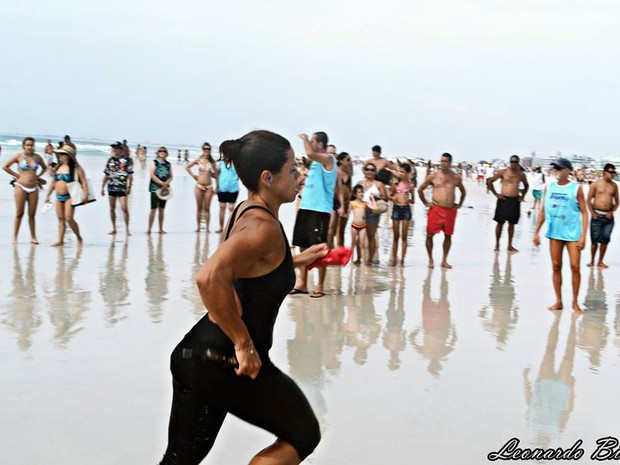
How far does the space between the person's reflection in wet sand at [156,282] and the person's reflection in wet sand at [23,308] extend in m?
1.12

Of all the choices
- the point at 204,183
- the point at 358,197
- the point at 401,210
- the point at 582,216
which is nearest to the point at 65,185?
the point at 204,183

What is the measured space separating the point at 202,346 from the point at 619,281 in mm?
9926

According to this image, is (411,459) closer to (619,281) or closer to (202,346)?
(202,346)

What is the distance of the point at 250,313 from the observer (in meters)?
3.09

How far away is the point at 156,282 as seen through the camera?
9633mm

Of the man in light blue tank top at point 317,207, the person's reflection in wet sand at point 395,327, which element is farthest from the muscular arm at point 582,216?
the man in light blue tank top at point 317,207

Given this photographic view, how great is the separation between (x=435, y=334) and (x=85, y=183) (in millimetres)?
7090

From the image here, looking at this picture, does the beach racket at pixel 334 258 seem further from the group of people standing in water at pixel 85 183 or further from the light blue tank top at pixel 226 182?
the light blue tank top at pixel 226 182

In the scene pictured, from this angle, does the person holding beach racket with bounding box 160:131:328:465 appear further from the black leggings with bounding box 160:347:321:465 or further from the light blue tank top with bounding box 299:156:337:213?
the light blue tank top with bounding box 299:156:337:213

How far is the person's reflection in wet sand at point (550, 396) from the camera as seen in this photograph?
4.98 metres

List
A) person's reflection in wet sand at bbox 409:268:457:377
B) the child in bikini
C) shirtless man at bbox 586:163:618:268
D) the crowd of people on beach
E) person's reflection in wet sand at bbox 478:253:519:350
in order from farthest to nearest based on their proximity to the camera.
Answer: shirtless man at bbox 586:163:618:268, the child in bikini, the crowd of people on beach, person's reflection in wet sand at bbox 478:253:519:350, person's reflection in wet sand at bbox 409:268:457:377

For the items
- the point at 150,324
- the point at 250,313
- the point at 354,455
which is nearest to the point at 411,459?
the point at 354,455

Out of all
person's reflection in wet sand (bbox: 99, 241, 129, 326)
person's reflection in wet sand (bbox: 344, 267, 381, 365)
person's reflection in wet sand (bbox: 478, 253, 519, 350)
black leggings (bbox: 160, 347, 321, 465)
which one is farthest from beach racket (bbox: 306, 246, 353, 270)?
person's reflection in wet sand (bbox: 99, 241, 129, 326)

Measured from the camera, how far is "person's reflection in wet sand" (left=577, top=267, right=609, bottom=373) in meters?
7.10
